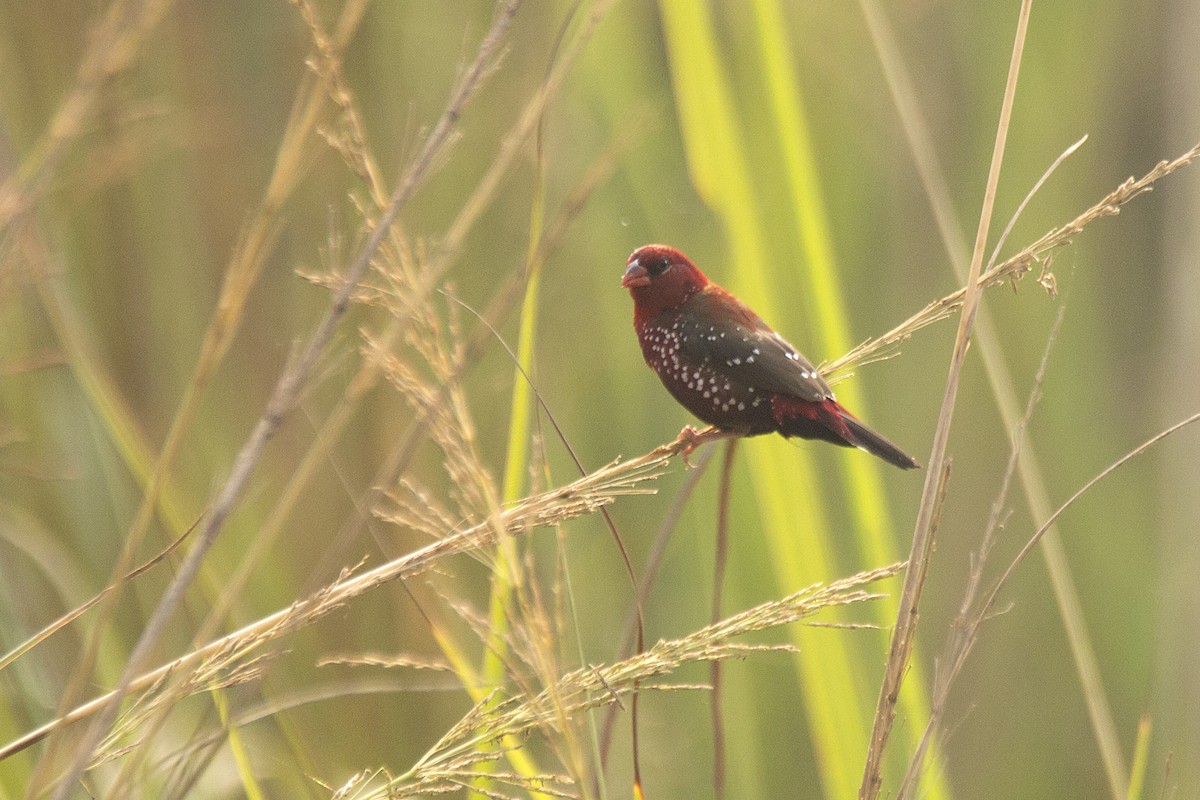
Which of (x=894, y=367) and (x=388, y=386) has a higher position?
(x=388, y=386)

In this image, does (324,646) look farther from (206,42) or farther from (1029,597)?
(1029,597)

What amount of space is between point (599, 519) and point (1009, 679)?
1163mm

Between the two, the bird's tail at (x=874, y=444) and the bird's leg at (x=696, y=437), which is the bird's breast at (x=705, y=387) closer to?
the bird's leg at (x=696, y=437)

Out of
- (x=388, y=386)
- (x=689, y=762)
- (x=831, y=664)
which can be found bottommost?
(x=689, y=762)

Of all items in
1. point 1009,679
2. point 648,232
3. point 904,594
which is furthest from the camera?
point 1009,679

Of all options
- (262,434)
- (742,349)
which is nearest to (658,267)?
(742,349)

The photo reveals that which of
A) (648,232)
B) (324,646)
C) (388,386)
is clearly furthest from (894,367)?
(324,646)

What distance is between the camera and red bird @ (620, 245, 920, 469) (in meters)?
1.70

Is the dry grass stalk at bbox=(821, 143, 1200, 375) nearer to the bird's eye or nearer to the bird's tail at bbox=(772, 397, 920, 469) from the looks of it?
the bird's tail at bbox=(772, 397, 920, 469)

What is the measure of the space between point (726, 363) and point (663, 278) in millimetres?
248

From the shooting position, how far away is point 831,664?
4.67 ft

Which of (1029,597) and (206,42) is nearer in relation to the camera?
(206,42)

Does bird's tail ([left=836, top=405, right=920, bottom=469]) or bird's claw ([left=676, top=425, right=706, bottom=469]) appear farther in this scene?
bird's claw ([left=676, top=425, right=706, bottom=469])

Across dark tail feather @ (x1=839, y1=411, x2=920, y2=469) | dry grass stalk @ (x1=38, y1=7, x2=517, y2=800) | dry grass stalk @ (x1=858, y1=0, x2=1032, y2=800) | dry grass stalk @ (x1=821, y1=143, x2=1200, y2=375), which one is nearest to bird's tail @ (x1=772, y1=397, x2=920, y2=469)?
dark tail feather @ (x1=839, y1=411, x2=920, y2=469)
